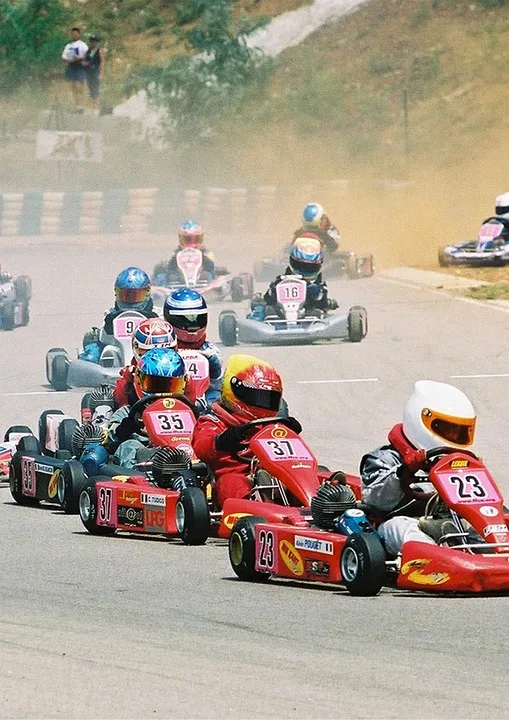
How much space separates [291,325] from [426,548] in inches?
409

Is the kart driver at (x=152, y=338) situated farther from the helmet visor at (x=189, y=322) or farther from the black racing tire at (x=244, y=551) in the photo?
the black racing tire at (x=244, y=551)

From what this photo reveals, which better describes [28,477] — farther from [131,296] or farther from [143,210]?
[143,210]

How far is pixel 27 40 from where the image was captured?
134ft

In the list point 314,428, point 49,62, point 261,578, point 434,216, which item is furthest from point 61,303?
point 49,62

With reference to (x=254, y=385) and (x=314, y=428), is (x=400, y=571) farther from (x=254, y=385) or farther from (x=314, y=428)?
(x=314, y=428)

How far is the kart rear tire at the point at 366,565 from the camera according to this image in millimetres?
6168

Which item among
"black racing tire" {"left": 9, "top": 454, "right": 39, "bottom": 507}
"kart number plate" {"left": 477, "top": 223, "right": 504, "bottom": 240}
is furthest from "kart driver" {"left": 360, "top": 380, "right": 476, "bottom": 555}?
"kart number plate" {"left": 477, "top": 223, "right": 504, "bottom": 240}

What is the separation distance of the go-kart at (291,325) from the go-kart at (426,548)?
9650mm

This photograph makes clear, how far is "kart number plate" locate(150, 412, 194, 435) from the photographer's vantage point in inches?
337

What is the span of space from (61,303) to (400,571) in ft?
50.7

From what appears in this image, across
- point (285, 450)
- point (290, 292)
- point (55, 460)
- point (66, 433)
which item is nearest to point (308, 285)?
point (290, 292)

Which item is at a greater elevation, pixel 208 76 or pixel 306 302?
pixel 208 76

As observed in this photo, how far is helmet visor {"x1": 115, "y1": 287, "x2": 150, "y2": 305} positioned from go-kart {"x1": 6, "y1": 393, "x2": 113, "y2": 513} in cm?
366

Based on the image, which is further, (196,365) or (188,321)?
(188,321)
